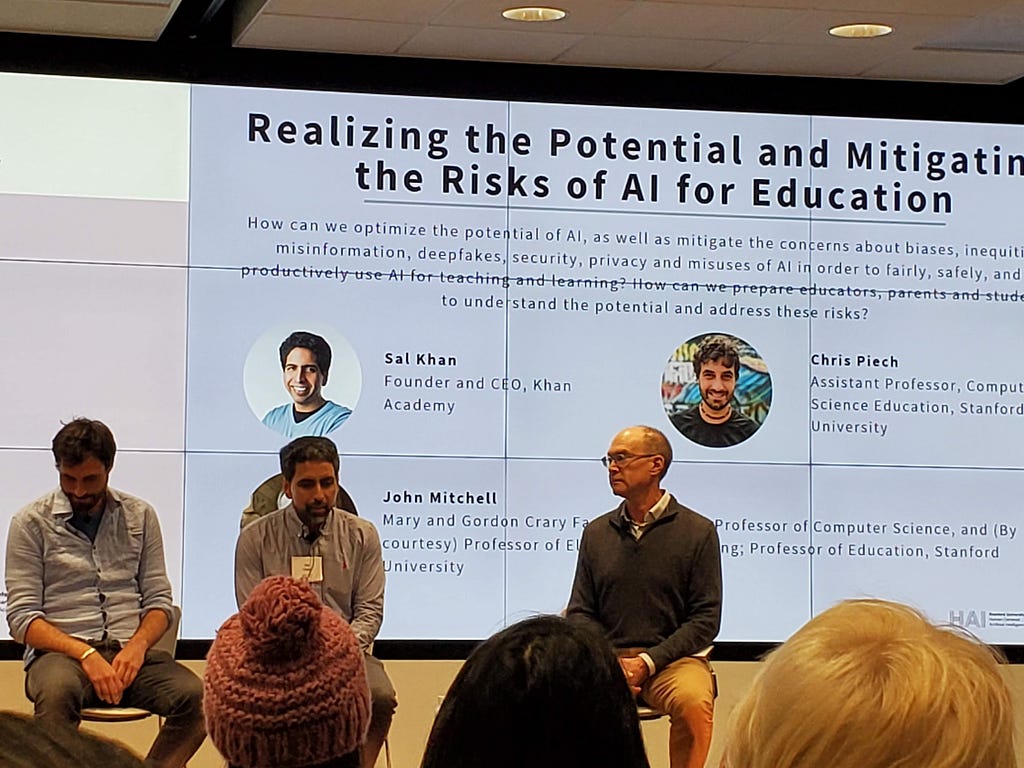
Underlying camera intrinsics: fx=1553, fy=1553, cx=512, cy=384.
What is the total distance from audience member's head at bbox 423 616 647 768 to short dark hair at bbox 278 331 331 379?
4.15 meters

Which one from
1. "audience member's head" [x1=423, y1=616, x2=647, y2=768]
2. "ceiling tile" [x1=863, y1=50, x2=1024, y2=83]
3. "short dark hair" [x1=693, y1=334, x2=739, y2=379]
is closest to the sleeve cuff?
"short dark hair" [x1=693, y1=334, x2=739, y2=379]

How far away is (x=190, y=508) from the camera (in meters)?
5.31

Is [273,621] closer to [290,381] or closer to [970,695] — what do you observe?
[970,695]

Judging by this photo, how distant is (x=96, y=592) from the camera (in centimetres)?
452

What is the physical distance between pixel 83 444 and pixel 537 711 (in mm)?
3387

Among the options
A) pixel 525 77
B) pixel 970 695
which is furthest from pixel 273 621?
pixel 525 77

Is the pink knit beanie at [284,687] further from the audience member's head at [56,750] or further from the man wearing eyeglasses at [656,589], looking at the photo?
the man wearing eyeglasses at [656,589]

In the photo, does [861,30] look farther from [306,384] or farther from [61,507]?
[61,507]

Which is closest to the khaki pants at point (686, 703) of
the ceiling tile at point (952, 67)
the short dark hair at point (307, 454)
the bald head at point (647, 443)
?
the bald head at point (647, 443)

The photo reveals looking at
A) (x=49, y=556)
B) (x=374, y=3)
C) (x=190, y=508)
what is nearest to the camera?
(x=49, y=556)

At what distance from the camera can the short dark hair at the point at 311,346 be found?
18.0ft

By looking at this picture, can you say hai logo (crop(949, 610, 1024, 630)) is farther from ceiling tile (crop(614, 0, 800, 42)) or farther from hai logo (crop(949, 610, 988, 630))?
ceiling tile (crop(614, 0, 800, 42))

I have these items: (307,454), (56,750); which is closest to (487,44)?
(307,454)

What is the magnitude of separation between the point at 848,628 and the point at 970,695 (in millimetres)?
114
